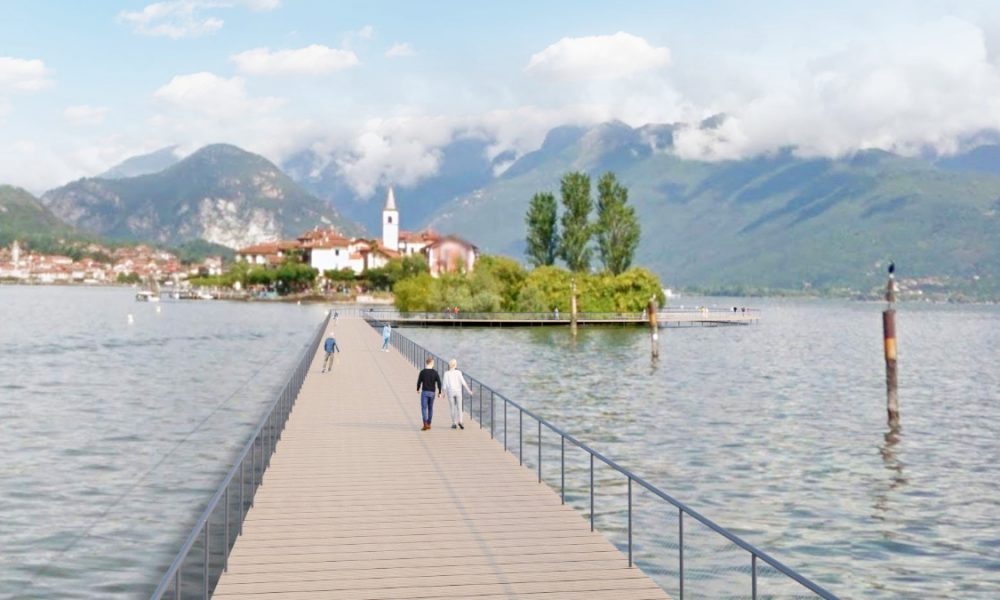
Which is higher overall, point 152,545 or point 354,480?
point 354,480

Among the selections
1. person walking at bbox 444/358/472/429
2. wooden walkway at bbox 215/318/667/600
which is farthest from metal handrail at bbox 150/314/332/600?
person walking at bbox 444/358/472/429

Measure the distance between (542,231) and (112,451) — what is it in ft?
321

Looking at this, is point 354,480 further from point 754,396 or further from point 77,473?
point 754,396

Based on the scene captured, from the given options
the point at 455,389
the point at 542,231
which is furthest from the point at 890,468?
the point at 542,231

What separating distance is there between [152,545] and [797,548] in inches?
562

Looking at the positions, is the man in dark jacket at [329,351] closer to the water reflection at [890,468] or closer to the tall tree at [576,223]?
the water reflection at [890,468]

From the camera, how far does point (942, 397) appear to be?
2315 inches

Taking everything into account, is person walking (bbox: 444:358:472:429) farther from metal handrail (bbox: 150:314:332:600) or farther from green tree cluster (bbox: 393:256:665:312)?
green tree cluster (bbox: 393:256:665:312)

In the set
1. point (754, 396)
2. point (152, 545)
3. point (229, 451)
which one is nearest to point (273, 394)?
point (229, 451)

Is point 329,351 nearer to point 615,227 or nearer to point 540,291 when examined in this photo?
point 540,291

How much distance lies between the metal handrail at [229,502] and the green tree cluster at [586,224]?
3710 inches

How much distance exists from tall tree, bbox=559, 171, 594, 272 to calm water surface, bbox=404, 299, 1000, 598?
44392 mm

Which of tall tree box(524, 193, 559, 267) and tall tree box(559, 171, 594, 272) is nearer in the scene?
tall tree box(559, 171, 594, 272)

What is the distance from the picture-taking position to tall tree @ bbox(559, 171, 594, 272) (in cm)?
12675
